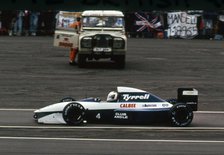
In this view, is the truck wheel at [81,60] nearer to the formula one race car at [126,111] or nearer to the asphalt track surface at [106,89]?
the asphalt track surface at [106,89]

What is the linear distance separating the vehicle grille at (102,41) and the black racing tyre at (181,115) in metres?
12.3

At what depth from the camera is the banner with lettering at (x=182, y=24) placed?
46656 millimetres

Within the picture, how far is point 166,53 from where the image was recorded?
3462 centimetres

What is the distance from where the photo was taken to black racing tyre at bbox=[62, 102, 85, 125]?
13.8 meters

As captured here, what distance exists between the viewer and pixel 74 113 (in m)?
13.8

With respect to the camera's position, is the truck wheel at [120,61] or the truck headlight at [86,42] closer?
the truck headlight at [86,42]

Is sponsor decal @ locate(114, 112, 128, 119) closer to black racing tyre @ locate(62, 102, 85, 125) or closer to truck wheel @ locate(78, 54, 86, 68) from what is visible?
black racing tyre @ locate(62, 102, 85, 125)

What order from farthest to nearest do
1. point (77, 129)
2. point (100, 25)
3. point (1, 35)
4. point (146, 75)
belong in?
point (1, 35) → point (100, 25) → point (146, 75) → point (77, 129)

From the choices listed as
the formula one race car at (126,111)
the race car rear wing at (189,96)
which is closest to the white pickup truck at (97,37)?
the race car rear wing at (189,96)

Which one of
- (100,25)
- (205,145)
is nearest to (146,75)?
(100,25)

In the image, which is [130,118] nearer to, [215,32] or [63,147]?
[63,147]

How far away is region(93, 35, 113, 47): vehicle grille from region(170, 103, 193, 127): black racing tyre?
40.4ft

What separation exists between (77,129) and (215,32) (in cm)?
3459

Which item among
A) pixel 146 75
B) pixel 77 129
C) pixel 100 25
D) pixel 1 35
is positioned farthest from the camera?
pixel 1 35
